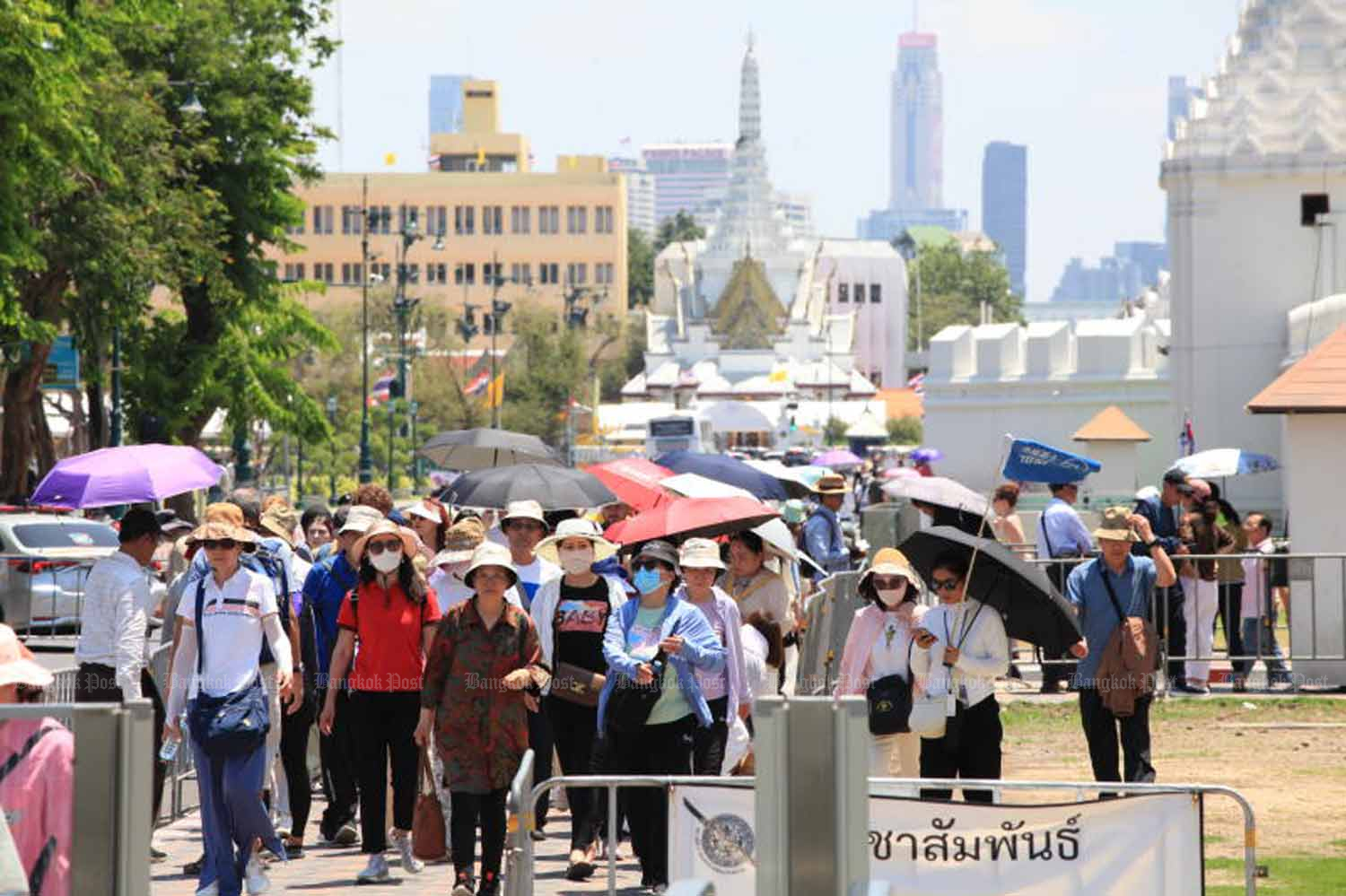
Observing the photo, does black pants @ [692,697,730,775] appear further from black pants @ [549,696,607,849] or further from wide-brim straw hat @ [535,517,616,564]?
wide-brim straw hat @ [535,517,616,564]

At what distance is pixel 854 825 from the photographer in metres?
6.51

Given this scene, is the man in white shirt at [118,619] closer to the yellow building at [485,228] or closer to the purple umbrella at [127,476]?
the purple umbrella at [127,476]

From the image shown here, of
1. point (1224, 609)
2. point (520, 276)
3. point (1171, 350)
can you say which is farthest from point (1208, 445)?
point (520, 276)

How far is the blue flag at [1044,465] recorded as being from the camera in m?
23.6

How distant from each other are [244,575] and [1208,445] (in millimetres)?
40870

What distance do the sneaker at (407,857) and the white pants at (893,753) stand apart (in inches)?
84.8

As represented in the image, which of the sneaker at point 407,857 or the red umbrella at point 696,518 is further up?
the red umbrella at point 696,518

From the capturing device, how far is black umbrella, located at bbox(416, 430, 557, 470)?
2304cm

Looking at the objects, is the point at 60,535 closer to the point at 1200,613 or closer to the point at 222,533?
the point at 1200,613

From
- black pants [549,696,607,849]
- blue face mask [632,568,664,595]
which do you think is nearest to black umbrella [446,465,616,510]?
black pants [549,696,607,849]

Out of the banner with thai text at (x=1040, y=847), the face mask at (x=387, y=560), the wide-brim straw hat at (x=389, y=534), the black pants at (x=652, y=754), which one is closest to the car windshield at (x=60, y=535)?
the wide-brim straw hat at (x=389, y=534)

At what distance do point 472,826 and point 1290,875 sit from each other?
12.5ft

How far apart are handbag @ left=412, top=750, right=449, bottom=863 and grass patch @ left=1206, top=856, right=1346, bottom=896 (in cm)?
330

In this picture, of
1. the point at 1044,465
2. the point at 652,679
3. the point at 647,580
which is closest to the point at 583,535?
the point at 647,580
